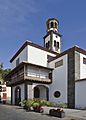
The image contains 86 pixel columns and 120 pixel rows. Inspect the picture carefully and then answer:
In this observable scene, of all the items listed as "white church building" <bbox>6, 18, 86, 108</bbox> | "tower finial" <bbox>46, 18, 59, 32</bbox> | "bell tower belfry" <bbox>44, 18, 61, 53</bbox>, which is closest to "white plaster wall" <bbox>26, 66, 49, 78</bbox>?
"white church building" <bbox>6, 18, 86, 108</bbox>

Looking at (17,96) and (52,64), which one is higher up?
(52,64)

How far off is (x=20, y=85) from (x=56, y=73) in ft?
19.8

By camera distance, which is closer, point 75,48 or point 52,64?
point 75,48

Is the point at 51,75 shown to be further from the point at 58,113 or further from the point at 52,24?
the point at 52,24

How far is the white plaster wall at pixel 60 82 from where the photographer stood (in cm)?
3266

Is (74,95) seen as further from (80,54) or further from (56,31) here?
(56,31)

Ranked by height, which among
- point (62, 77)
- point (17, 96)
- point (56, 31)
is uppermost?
point (56, 31)

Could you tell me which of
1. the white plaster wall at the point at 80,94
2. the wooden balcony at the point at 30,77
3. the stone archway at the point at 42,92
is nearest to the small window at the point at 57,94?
the stone archway at the point at 42,92

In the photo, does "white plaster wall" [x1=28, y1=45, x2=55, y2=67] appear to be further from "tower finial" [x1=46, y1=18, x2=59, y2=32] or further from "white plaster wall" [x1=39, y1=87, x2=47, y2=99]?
"tower finial" [x1=46, y1=18, x2=59, y2=32]

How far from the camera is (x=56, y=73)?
35.1m

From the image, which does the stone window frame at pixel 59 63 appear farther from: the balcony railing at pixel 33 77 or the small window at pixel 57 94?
the small window at pixel 57 94

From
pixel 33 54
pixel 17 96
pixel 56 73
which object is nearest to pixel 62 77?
pixel 56 73

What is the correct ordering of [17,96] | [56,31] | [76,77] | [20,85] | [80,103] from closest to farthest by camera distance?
[80,103] → [76,77] → [20,85] → [17,96] → [56,31]

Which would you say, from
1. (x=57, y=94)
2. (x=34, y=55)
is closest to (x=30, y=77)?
(x=57, y=94)
